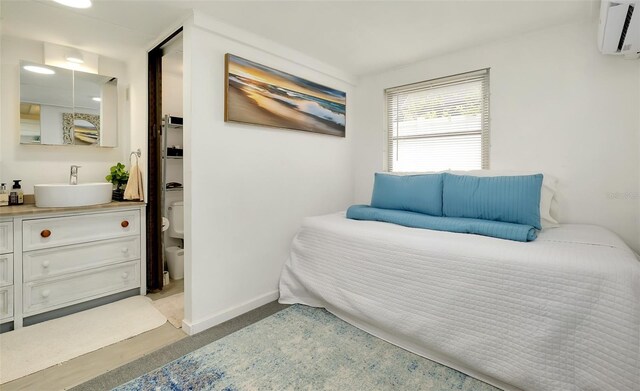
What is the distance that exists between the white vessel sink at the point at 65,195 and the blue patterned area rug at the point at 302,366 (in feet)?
5.08

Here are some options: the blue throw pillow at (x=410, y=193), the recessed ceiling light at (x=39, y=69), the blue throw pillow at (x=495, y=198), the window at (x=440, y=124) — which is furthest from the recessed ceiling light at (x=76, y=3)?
the blue throw pillow at (x=495, y=198)

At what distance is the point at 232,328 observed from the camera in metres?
→ 2.26

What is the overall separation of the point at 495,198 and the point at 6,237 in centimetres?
342

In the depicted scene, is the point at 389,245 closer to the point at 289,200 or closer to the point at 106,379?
the point at 289,200

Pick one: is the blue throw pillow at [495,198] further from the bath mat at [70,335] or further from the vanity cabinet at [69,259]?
the vanity cabinet at [69,259]

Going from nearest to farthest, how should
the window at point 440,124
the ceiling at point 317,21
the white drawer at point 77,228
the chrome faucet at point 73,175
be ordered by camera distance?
the ceiling at point 317,21 < the white drawer at point 77,228 < the chrome faucet at point 73,175 < the window at point 440,124

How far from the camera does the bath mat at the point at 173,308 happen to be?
Answer: 240 cm

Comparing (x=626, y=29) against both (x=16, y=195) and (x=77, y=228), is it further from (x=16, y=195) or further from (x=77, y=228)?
(x=16, y=195)

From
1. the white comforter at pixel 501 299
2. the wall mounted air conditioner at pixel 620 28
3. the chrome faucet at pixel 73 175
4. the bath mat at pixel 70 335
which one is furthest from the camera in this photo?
the chrome faucet at pixel 73 175

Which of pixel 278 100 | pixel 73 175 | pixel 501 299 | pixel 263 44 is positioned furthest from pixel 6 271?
pixel 501 299

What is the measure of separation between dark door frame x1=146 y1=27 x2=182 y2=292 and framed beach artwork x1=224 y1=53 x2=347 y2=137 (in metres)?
0.88

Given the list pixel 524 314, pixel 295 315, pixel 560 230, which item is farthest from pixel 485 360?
pixel 295 315

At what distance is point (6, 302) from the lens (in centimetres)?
217

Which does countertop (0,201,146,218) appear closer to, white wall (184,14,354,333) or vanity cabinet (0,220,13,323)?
vanity cabinet (0,220,13,323)
